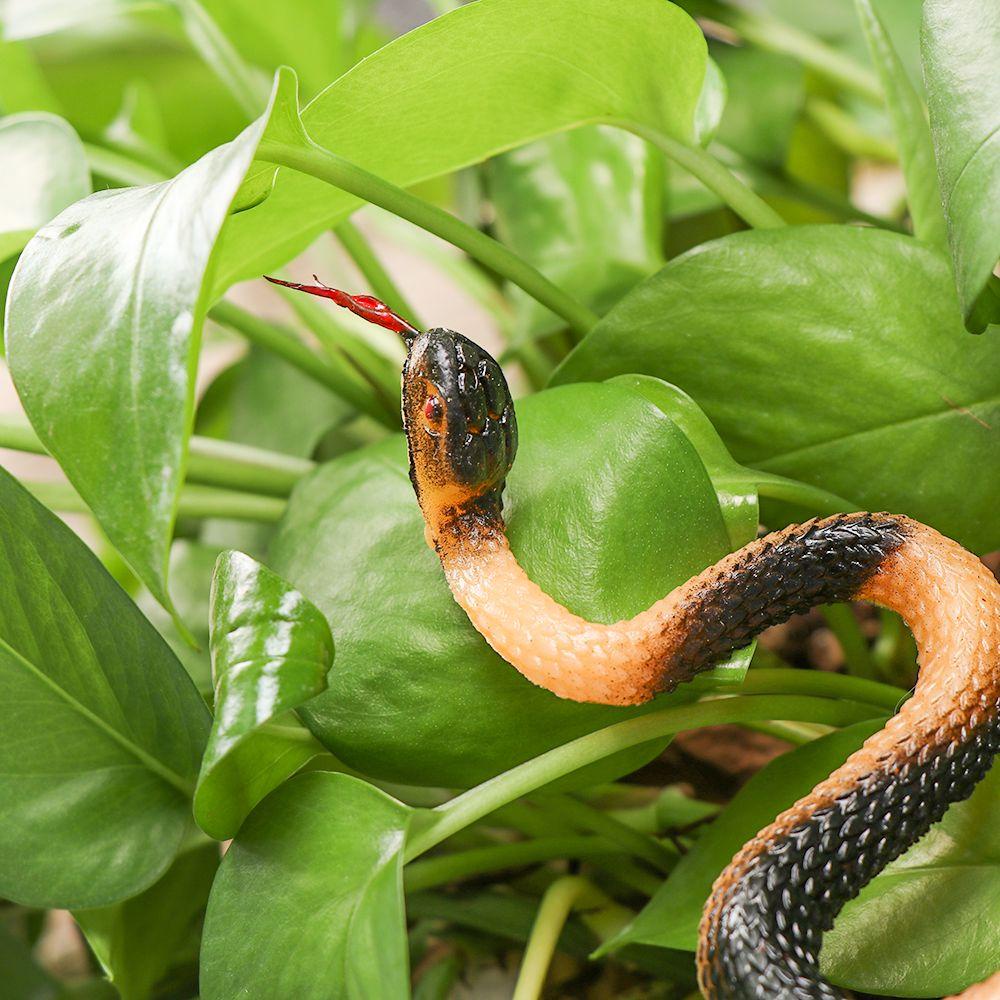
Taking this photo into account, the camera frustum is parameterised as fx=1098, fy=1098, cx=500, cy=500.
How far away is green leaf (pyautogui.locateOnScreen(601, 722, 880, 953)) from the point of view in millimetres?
591

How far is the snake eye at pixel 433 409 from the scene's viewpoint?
1.86 ft

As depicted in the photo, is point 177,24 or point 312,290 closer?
point 312,290

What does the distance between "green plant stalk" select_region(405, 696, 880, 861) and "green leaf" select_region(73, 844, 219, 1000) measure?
0.26 meters

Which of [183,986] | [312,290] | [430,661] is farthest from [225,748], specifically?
[183,986]

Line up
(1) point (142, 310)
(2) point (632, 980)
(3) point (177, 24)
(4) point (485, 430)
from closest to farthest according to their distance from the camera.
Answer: (1) point (142, 310), (4) point (485, 430), (2) point (632, 980), (3) point (177, 24)

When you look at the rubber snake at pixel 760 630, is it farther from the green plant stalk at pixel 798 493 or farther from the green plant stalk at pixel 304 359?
the green plant stalk at pixel 304 359

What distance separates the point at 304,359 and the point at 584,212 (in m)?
0.28

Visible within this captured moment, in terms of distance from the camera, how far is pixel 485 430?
1.85 feet

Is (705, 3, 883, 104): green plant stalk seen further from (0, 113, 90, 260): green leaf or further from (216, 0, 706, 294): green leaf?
(0, 113, 90, 260): green leaf

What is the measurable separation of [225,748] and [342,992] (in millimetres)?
147

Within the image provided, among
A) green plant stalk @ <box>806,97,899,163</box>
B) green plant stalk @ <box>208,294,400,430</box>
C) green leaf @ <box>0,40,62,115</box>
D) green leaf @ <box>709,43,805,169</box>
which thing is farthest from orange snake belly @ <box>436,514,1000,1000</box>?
green plant stalk @ <box>806,97,899,163</box>

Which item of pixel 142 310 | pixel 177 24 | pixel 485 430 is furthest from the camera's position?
pixel 177 24

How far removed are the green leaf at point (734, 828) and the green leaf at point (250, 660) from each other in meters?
0.22

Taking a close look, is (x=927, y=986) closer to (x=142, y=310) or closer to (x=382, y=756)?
(x=382, y=756)
